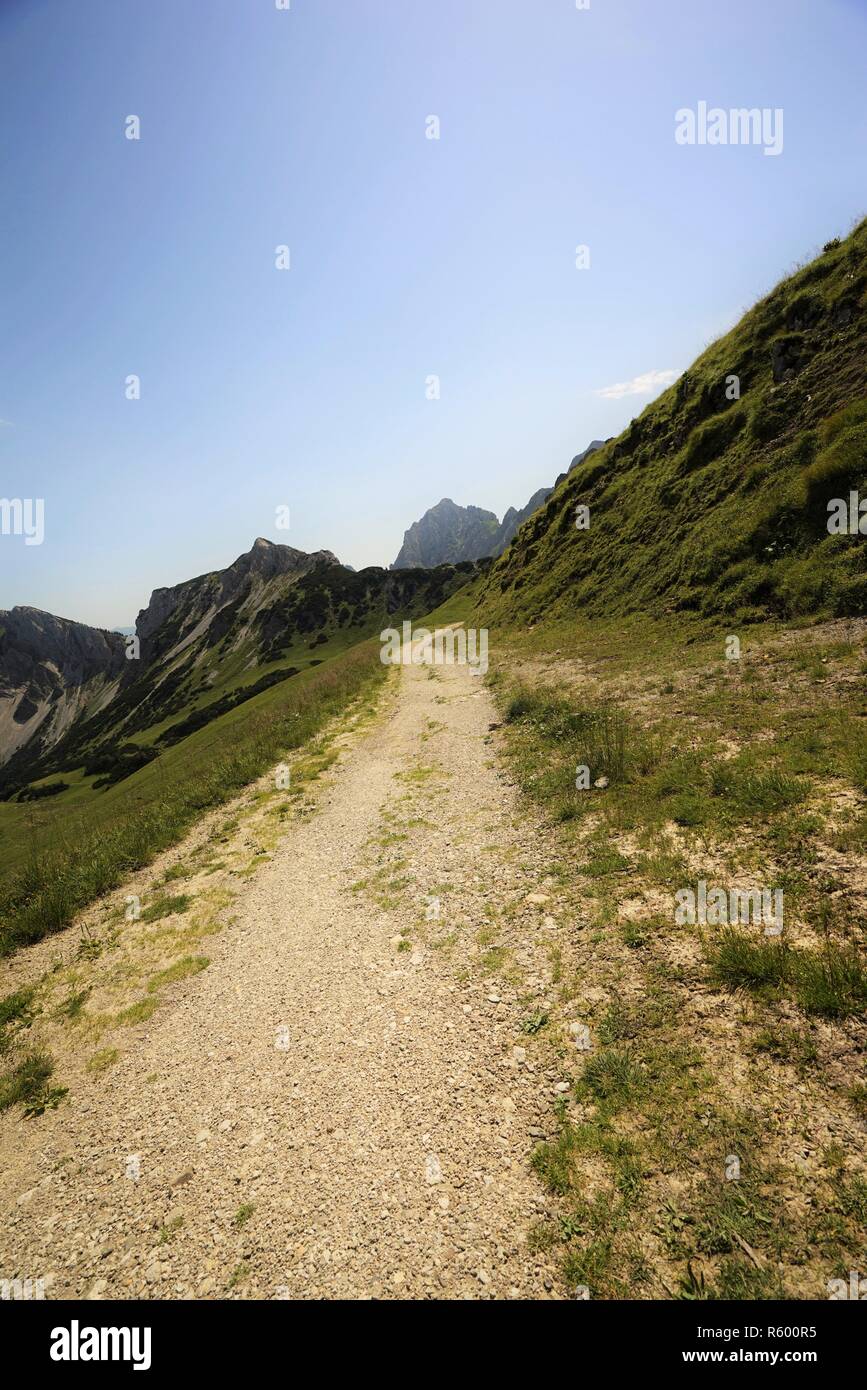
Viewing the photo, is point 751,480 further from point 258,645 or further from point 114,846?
point 258,645

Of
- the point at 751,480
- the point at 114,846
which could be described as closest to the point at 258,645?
the point at 751,480

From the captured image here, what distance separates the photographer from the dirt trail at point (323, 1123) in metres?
5.24

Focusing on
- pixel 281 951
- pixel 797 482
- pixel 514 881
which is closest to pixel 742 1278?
pixel 514 881

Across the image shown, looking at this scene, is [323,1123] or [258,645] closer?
[323,1123]

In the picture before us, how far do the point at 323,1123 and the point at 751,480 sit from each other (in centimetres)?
3314

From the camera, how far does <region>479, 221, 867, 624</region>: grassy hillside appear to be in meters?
21.6

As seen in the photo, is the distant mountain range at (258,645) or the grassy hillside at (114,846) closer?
the grassy hillside at (114,846)

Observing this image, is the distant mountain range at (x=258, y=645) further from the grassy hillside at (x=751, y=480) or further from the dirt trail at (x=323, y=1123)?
the dirt trail at (x=323, y=1123)

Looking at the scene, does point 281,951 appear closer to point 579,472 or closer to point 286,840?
point 286,840

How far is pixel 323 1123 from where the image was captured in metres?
6.70

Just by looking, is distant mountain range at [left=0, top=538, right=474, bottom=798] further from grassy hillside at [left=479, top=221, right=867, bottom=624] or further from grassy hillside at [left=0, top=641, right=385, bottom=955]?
grassy hillside at [left=479, top=221, right=867, bottom=624]

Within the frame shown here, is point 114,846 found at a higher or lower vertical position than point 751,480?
lower

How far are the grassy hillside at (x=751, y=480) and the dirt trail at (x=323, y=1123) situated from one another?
61.0 ft

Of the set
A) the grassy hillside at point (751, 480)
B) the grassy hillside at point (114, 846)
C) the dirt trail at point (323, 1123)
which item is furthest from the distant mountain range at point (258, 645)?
the dirt trail at point (323, 1123)
